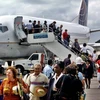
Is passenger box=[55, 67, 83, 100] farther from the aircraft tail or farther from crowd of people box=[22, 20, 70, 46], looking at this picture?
the aircraft tail

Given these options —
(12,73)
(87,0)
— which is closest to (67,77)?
(12,73)

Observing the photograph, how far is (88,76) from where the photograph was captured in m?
16.7

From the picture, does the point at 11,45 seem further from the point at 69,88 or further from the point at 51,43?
the point at 69,88

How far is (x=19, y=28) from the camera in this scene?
25609 millimetres

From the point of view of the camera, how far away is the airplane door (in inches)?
1005

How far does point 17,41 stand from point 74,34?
852cm

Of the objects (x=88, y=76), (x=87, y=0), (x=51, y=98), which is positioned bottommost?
(x=88, y=76)

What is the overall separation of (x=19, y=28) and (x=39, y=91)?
1835cm

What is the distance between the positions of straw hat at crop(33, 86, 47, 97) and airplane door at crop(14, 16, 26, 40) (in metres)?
18.0

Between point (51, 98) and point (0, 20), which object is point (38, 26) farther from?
point (51, 98)

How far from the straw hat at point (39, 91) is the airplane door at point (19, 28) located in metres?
18.0

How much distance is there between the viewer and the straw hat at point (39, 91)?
746 centimetres

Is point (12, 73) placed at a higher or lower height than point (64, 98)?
higher

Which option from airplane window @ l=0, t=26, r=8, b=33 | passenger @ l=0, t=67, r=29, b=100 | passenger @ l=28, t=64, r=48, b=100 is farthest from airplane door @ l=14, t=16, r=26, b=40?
passenger @ l=0, t=67, r=29, b=100
